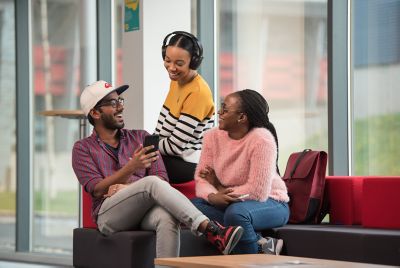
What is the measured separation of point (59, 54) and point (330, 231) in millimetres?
4617

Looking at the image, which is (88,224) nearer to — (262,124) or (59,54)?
(262,124)

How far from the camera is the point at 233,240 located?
4164 mm

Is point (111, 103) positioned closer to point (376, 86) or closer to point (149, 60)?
point (376, 86)

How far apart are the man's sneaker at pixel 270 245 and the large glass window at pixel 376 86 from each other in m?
1.19

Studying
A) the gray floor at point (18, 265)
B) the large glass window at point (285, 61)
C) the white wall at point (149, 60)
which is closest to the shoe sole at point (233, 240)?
the large glass window at point (285, 61)

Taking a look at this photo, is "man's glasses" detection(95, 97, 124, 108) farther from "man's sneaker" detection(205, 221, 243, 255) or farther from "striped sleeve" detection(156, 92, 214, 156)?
"man's sneaker" detection(205, 221, 243, 255)

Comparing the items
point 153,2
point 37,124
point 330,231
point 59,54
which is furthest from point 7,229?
point 330,231

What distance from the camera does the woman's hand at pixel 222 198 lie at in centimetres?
450

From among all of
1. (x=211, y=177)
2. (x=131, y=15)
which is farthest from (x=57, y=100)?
(x=211, y=177)

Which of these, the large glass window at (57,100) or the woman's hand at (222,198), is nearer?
the woman's hand at (222,198)

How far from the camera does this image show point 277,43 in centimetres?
620

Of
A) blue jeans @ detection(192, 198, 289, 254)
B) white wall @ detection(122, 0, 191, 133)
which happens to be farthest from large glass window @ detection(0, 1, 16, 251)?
blue jeans @ detection(192, 198, 289, 254)

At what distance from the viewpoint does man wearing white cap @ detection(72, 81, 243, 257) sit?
14.0 feet

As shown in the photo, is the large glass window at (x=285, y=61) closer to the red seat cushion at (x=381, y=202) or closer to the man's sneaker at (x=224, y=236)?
the red seat cushion at (x=381, y=202)
